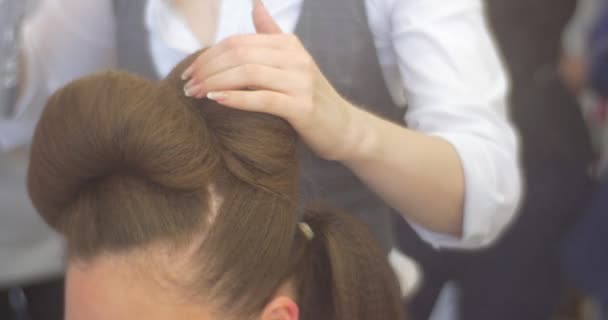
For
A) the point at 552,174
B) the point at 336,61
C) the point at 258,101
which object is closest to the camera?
the point at 258,101

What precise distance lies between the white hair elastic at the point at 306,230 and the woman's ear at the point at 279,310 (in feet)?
0.15

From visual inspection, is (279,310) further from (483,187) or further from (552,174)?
(552,174)

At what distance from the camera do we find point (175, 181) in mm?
382

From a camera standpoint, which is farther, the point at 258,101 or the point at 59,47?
the point at 59,47

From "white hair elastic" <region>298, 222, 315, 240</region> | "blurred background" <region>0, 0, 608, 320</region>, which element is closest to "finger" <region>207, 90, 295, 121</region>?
"white hair elastic" <region>298, 222, 315, 240</region>

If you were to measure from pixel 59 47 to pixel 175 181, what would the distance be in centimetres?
23

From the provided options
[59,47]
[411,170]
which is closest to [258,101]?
[411,170]

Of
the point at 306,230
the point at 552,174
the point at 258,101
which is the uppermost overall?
the point at 258,101

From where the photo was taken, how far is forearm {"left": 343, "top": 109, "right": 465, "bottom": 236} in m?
0.40

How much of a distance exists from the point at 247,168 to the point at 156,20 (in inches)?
6.2

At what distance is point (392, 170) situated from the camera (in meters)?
0.41

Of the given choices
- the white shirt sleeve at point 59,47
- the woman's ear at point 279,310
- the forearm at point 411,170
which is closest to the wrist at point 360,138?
the forearm at point 411,170

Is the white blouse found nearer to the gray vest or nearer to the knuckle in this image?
the gray vest

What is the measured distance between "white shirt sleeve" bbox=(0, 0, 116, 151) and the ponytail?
219mm
